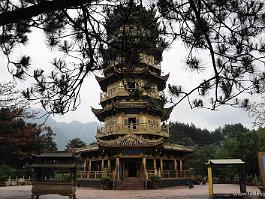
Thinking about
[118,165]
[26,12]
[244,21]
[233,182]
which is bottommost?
[233,182]

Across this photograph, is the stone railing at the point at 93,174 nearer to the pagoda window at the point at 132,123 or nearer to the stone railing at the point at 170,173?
the stone railing at the point at 170,173

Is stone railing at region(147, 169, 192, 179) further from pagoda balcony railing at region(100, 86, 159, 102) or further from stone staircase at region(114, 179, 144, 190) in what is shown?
pagoda balcony railing at region(100, 86, 159, 102)

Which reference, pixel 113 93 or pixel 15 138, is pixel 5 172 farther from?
pixel 113 93

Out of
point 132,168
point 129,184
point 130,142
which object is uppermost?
point 130,142

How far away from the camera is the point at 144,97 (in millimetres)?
5027

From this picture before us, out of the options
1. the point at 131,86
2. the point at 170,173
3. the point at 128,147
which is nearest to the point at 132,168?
the point at 128,147

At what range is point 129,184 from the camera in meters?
20.0

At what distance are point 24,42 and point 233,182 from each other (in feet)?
89.3

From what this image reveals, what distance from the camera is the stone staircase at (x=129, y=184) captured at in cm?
1981

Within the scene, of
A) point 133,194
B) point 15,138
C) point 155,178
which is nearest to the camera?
point 133,194

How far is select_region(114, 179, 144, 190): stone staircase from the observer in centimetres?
1981

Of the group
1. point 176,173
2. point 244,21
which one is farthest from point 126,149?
point 244,21

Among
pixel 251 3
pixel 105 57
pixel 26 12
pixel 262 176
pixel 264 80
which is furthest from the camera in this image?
pixel 262 176

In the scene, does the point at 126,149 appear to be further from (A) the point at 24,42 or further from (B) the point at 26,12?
(B) the point at 26,12
